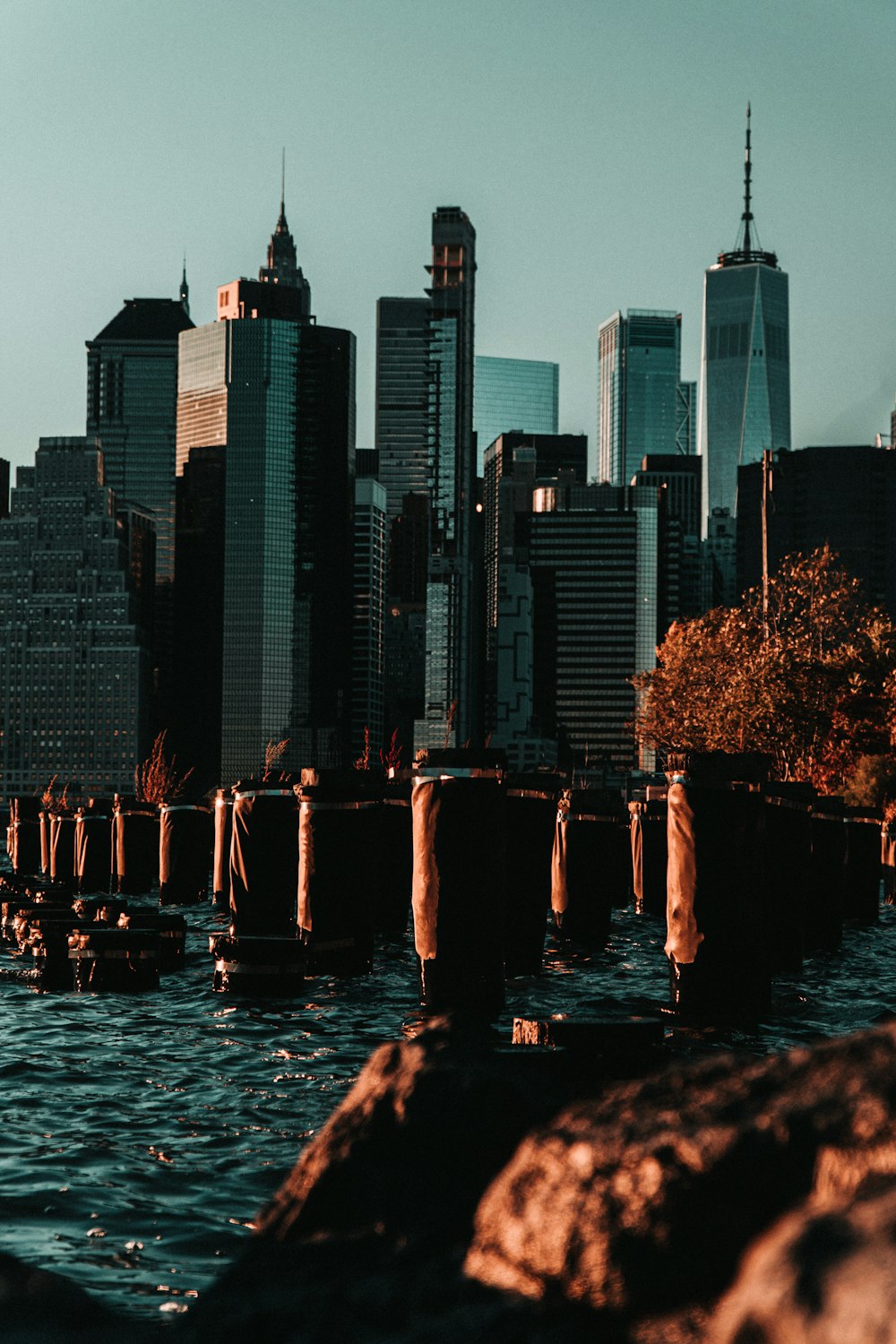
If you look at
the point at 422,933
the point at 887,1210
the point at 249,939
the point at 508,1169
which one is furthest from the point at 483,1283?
the point at 249,939

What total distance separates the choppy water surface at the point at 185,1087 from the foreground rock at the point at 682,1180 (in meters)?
2.47

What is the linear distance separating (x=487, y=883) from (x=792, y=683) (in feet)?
100

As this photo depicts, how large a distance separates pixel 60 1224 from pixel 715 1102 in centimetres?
458

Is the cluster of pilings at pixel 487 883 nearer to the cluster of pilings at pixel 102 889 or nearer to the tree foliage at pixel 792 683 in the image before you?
the cluster of pilings at pixel 102 889

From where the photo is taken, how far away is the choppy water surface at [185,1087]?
290 inches

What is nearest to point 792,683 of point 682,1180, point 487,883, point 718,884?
point 718,884

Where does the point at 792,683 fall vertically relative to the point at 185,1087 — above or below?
above

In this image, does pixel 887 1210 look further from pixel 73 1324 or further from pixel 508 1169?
pixel 73 1324

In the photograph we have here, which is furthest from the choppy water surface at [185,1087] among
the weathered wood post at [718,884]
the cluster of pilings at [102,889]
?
the weathered wood post at [718,884]

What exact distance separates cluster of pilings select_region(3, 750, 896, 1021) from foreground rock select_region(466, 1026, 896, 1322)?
949 centimetres

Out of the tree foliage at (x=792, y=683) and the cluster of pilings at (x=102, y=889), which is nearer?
the cluster of pilings at (x=102, y=889)

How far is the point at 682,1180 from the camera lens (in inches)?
159

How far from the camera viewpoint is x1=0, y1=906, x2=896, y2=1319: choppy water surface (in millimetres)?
7367

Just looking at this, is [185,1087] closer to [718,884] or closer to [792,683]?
[718,884]
